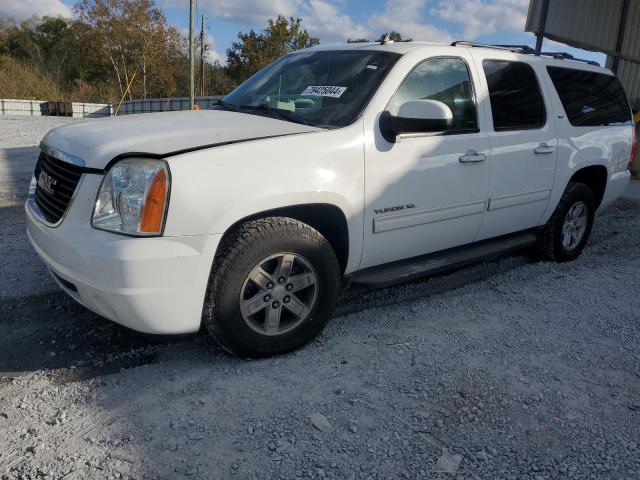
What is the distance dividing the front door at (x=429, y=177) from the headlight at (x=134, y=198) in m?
1.20

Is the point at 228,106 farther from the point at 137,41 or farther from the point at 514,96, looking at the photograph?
the point at 137,41

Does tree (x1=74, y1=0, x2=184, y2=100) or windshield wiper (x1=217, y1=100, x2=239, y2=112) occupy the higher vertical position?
tree (x1=74, y1=0, x2=184, y2=100)

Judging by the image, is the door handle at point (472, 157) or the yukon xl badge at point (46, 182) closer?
the yukon xl badge at point (46, 182)

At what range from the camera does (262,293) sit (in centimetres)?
289

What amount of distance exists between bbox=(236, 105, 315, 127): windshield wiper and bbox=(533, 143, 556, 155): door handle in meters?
2.00

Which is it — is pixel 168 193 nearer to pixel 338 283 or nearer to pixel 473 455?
pixel 338 283

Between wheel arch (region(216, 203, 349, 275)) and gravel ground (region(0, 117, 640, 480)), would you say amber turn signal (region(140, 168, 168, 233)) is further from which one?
gravel ground (region(0, 117, 640, 480))

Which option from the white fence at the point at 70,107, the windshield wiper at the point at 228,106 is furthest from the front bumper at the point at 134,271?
the white fence at the point at 70,107

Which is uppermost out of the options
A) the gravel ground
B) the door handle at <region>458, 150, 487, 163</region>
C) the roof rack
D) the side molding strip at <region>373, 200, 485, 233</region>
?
the roof rack

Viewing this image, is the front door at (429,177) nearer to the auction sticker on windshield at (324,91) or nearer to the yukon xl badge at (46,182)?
the auction sticker on windshield at (324,91)

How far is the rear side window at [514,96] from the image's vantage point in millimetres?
3922

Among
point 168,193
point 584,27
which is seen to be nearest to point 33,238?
point 168,193

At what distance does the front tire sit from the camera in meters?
2.71

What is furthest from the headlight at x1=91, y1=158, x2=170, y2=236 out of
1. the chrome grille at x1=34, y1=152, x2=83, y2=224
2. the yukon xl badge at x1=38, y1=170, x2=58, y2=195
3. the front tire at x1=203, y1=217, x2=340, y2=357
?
the yukon xl badge at x1=38, y1=170, x2=58, y2=195
